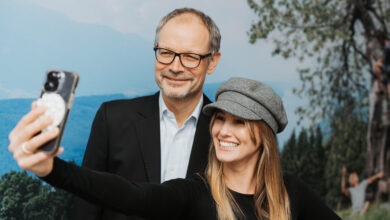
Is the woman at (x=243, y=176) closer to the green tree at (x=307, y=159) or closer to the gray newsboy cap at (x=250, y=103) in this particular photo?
the gray newsboy cap at (x=250, y=103)

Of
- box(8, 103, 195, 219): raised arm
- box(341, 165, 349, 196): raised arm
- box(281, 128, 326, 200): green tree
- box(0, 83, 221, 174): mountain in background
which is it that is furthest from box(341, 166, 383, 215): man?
box(8, 103, 195, 219): raised arm

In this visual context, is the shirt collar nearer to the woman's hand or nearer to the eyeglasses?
the eyeglasses

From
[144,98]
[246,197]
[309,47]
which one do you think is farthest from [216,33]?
[309,47]

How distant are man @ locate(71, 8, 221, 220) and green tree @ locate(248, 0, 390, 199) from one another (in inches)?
67.2

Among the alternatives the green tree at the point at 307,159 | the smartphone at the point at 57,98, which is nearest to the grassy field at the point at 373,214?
the green tree at the point at 307,159

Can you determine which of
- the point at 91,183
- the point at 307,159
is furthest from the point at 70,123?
the point at 307,159

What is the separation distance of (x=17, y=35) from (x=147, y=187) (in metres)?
1.54

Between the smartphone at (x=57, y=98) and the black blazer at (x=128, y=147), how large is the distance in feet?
3.37

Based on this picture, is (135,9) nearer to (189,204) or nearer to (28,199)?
(28,199)

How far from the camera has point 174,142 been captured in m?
2.10

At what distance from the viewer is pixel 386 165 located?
3.96 m

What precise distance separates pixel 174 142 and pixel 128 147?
0.21 m

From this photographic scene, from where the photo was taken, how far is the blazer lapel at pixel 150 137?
2006 millimetres

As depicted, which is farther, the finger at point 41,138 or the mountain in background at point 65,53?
the mountain in background at point 65,53
